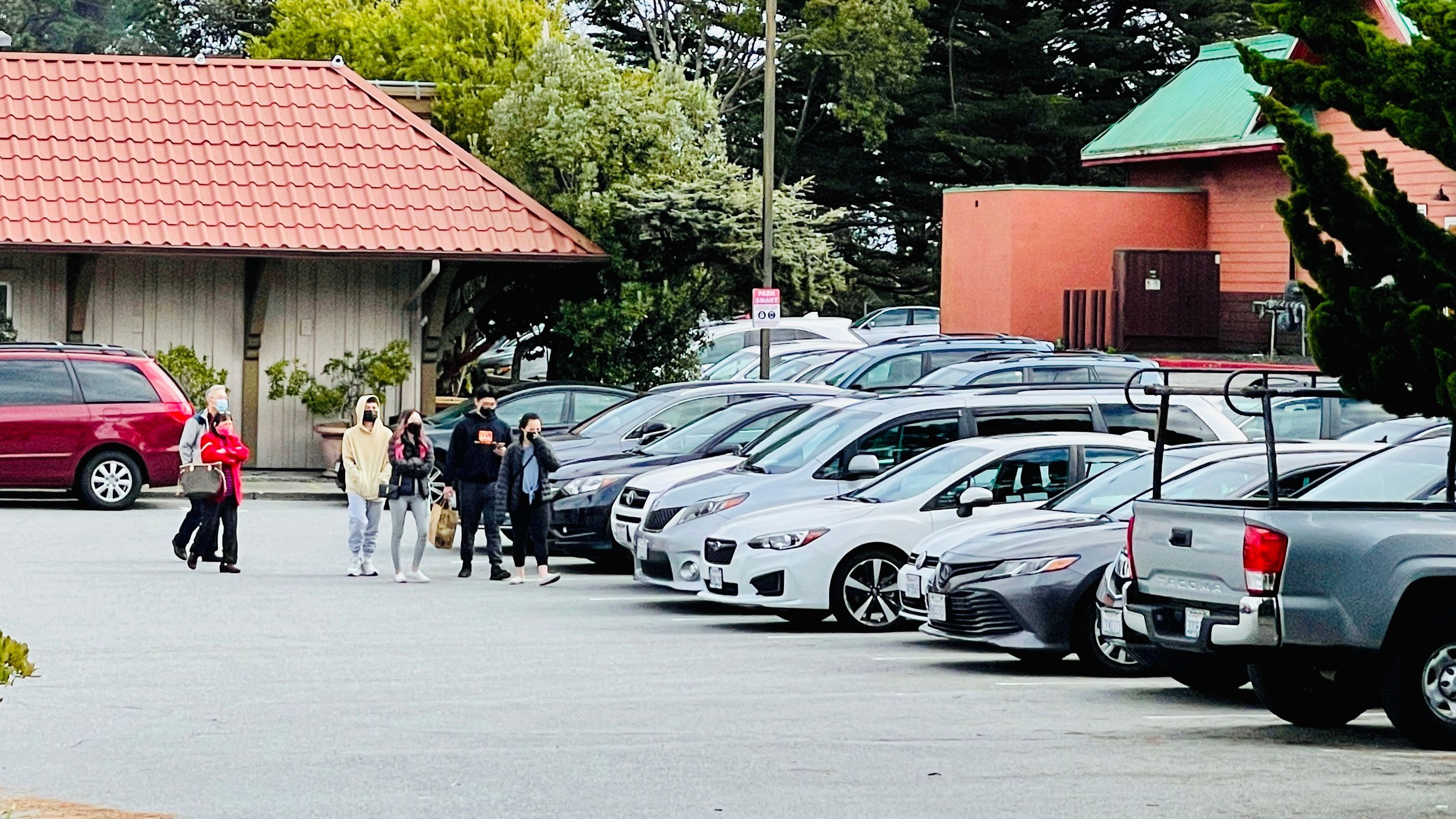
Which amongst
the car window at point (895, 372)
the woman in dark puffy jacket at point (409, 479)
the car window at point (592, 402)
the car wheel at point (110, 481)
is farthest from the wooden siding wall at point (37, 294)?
the woman in dark puffy jacket at point (409, 479)

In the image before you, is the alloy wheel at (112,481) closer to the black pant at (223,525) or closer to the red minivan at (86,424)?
the red minivan at (86,424)

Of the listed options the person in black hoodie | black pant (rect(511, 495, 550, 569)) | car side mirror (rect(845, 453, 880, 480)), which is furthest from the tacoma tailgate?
the person in black hoodie

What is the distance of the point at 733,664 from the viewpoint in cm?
1338

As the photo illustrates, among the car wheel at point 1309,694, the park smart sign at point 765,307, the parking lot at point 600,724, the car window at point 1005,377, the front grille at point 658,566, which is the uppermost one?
the park smart sign at point 765,307

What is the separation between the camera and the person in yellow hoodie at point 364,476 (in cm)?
1856

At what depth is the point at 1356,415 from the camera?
2159cm

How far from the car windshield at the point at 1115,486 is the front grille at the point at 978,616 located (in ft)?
3.67

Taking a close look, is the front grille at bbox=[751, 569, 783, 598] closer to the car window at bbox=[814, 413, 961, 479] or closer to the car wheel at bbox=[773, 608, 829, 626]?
the car wheel at bbox=[773, 608, 829, 626]

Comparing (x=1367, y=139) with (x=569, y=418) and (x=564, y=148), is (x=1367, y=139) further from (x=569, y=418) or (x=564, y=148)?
(x=569, y=418)

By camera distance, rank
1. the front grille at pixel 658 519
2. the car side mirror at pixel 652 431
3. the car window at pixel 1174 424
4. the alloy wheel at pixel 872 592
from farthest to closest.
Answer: the car side mirror at pixel 652 431
the car window at pixel 1174 424
the front grille at pixel 658 519
the alloy wheel at pixel 872 592

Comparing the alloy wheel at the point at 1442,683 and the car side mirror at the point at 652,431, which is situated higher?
the car side mirror at the point at 652,431

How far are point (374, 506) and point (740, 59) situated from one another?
4237cm

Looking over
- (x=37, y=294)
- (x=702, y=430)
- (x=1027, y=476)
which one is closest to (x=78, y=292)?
(x=37, y=294)

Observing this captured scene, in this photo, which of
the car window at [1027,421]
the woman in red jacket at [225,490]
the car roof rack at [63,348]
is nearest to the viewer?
the car window at [1027,421]
